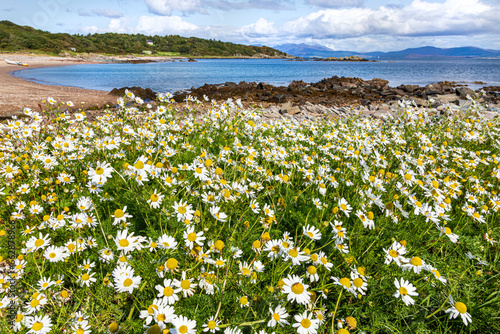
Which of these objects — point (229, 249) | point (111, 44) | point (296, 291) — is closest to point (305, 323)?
point (296, 291)

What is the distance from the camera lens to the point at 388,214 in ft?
9.21

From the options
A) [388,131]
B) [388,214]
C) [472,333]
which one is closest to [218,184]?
[388,214]

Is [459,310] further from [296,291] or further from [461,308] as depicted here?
[296,291]

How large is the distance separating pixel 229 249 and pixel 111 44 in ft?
456

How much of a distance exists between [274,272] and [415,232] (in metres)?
2.05

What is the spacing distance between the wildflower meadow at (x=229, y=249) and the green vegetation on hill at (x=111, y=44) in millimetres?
90353

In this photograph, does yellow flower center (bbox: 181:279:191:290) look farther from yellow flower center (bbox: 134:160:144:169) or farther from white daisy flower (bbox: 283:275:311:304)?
yellow flower center (bbox: 134:160:144:169)

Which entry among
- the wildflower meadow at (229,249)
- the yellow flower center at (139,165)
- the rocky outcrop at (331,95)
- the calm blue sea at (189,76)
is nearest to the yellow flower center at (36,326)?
the wildflower meadow at (229,249)

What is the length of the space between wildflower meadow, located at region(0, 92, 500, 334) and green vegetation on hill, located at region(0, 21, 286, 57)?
90.4 metres

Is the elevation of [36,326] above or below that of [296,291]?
below

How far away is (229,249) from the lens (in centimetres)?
227

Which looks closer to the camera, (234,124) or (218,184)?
(218,184)

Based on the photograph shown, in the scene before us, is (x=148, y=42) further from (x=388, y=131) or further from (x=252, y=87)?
(x=388, y=131)

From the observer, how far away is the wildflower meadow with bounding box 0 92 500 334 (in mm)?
1928
